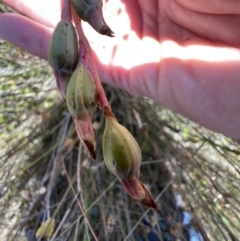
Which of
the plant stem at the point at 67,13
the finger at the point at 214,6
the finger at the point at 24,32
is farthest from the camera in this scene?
the finger at the point at 24,32

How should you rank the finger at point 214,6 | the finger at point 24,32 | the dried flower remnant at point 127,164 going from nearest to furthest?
the dried flower remnant at point 127,164 < the finger at point 214,6 < the finger at point 24,32

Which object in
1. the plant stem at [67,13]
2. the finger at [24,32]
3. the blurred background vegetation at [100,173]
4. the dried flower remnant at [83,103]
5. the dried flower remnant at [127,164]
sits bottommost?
the blurred background vegetation at [100,173]

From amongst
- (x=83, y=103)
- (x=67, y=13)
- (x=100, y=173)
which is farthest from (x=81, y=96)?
(x=100, y=173)

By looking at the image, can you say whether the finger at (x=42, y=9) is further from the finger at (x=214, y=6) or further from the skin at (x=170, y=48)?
the finger at (x=214, y=6)

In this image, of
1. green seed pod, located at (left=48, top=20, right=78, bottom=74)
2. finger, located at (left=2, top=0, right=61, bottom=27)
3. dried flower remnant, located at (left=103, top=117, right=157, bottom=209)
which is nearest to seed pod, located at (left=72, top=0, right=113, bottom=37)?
green seed pod, located at (left=48, top=20, right=78, bottom=74)

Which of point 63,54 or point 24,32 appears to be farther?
point 24,32

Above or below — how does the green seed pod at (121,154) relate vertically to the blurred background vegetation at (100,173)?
above

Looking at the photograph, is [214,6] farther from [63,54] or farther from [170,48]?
[63,54]

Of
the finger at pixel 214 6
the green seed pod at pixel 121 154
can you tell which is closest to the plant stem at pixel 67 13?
the green seed pod at pixel 121 154
